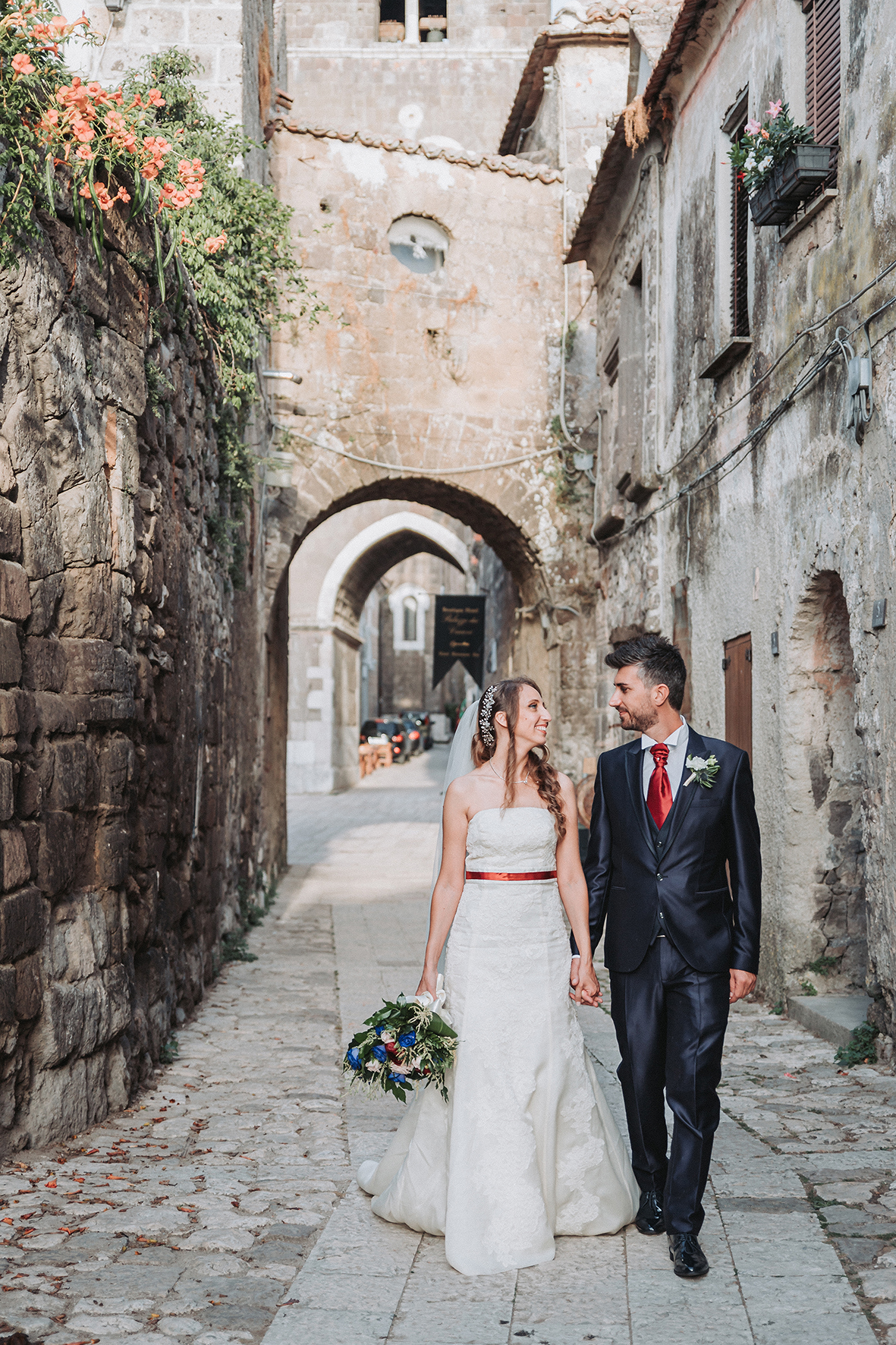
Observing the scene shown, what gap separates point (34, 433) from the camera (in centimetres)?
384

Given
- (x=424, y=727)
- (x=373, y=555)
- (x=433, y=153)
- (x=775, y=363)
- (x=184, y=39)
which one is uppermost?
(x=433, y=153)

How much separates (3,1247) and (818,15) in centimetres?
617

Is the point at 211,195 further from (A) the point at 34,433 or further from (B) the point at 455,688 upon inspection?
(B) the point at 455,688

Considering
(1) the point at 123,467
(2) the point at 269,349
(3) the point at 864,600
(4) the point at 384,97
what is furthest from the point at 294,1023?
(4) the point at 384,97

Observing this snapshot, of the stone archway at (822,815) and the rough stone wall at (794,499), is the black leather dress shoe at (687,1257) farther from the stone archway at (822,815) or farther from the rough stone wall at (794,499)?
the stone archway at (822,815)

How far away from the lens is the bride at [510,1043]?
3.08m

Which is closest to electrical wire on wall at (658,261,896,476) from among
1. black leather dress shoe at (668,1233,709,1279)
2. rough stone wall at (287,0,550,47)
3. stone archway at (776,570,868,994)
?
stone archway at (776,570,868,994)

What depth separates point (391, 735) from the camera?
1430 inches

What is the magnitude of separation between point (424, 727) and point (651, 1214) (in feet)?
135

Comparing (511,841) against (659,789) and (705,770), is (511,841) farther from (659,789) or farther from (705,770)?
(705,770)

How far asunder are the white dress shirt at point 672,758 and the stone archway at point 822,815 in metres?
3.04

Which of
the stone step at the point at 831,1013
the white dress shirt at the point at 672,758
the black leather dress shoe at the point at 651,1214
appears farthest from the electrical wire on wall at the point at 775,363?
the black leather dress shoe at the point at 651,1214

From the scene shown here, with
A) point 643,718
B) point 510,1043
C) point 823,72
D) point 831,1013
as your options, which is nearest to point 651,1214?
point 510,1043

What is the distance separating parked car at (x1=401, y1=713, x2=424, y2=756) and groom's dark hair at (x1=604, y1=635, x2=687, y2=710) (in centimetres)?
3514
